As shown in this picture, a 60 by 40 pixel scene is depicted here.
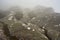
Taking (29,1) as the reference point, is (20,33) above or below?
below

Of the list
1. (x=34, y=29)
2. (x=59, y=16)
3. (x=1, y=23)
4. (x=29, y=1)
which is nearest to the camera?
(x=34, y=29)

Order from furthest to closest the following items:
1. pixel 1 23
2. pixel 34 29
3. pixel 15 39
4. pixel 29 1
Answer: pixel 29 1
pixel 1 23
pixel 34 29
pixel 15 39

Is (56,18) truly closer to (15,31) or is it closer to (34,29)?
(34,29)

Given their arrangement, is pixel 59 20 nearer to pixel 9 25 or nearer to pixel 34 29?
pixel 34 29

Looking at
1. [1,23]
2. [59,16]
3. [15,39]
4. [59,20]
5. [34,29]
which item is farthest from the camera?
[59,16]

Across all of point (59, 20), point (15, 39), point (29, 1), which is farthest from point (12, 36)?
point (29, 1)

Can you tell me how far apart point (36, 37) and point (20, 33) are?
713 centimetres

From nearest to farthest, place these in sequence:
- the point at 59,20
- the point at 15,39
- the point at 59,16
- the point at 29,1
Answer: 1. the point at 15,39
2. the point at 59,20
3. the point at 59,16
4. the point at 29,1

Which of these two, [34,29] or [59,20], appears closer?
[34,29]

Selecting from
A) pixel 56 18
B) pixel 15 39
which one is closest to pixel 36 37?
pixel 15 39

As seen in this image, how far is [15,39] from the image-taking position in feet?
242

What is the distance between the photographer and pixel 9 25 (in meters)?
83.1

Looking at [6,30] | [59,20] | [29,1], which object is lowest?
[6,30]

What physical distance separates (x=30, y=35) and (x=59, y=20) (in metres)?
27.1
